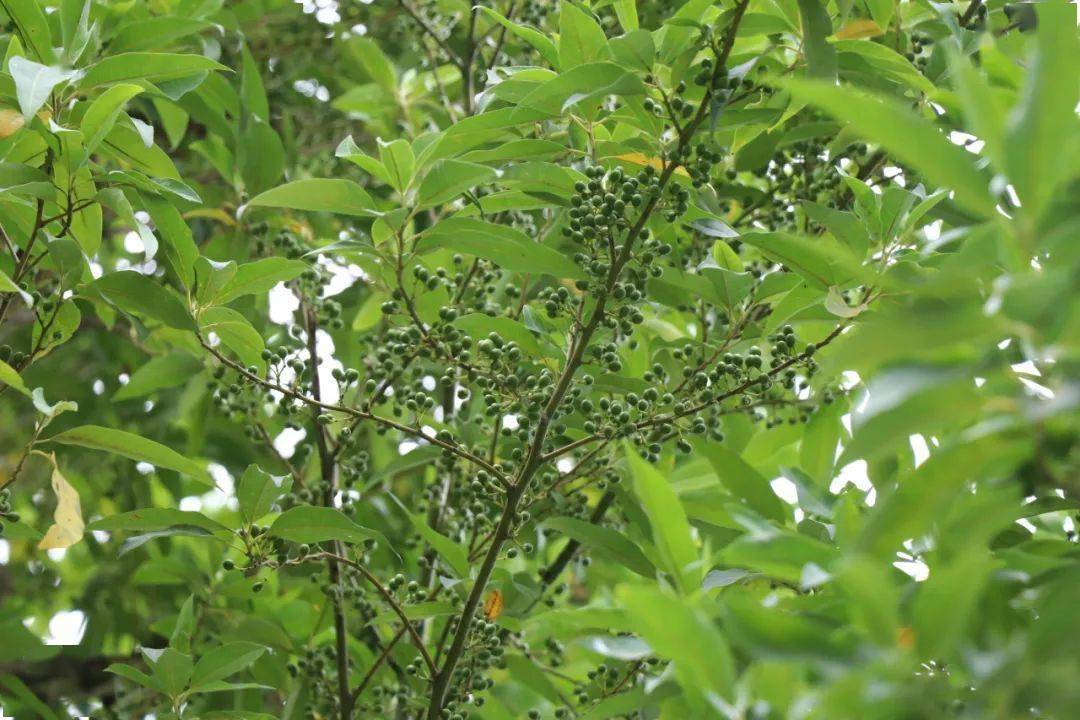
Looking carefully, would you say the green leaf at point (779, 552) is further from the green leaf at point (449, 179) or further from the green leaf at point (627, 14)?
the green leaf at point (627, 14)

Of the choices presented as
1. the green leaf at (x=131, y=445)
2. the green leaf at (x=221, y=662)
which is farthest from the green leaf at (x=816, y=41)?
the green leaf at (x=221, y=662)

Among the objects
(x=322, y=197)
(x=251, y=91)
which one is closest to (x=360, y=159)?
(x=322, y=197)

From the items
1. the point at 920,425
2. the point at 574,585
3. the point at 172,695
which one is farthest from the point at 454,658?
the point at 574,585

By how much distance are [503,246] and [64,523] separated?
28.7 inches

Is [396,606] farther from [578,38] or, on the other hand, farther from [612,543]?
[578,38]

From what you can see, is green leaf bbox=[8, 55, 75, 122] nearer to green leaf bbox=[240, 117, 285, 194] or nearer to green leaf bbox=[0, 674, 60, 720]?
green leaf bbox=[240, 117, 285, 194]

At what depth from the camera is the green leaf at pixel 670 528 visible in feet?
3.65

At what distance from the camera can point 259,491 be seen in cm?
168

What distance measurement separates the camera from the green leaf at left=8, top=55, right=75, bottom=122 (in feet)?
4.75

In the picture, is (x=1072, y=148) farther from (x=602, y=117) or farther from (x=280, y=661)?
(x=280, y=661)

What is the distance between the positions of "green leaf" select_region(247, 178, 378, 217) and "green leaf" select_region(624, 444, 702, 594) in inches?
26.1

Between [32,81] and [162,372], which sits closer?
[32,81]

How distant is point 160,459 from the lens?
171 centimetres

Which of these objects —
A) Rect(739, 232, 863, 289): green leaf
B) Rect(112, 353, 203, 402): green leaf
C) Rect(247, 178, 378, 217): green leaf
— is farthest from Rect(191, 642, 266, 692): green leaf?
Rect(739, 232, 863, 289): green leaf
